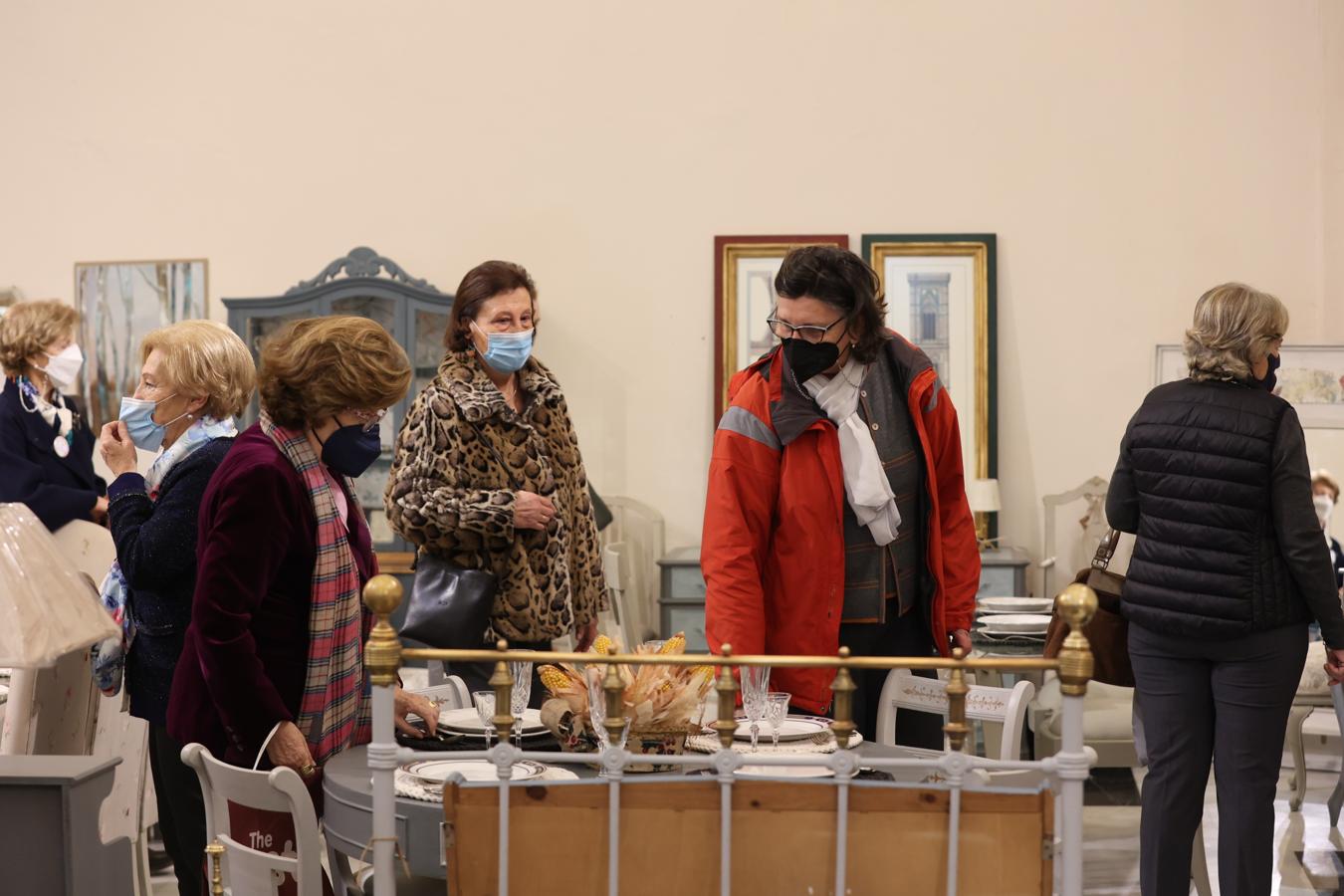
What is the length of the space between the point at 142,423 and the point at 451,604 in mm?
743

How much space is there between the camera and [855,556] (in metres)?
2.39

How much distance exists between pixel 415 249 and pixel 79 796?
4.40 m

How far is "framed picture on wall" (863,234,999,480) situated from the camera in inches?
228

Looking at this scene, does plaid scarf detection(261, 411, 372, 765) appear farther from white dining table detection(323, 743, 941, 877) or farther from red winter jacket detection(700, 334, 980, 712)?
red winter jacket detection(700, 334, 980, 712)

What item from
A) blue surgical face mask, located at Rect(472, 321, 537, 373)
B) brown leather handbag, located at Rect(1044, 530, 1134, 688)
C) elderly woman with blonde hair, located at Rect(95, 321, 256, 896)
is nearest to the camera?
elderly woman with blonde hair, located at Rect(95, 321, 256, 896)

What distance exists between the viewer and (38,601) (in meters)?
1.87

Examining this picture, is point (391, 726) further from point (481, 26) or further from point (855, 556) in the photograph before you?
point (481, 26)

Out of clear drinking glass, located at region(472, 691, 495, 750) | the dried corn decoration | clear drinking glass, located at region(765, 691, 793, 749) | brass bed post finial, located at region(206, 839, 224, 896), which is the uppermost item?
the dried corn decoration

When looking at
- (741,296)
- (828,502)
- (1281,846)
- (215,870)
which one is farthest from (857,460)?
(741,296)

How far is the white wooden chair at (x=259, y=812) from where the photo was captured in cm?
181

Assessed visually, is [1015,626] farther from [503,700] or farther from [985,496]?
[503,700]

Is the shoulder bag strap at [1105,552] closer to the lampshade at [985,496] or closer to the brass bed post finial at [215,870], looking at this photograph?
the brass bed post finial at [215,870]

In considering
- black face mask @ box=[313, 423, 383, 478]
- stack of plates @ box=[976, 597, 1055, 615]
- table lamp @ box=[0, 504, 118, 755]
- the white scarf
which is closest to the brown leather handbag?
the white scarf

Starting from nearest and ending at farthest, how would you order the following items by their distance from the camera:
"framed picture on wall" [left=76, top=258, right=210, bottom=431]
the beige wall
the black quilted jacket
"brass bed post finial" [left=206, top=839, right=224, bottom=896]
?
1. "brass bed post finial" [left=206, top=839, right=224, bottom=896]
2. the black quilted jacket
3. the beige wall
4. "framed picture on wall" [left=76, top=258, right=210, bottom=431]
